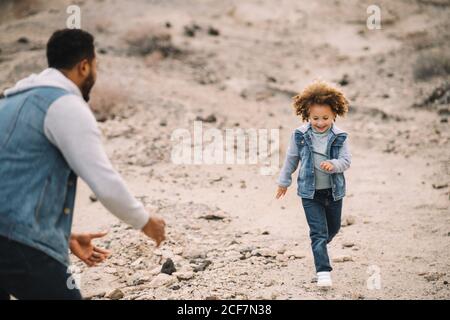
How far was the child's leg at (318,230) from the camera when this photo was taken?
4152 millimetres

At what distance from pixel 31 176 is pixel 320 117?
7.61 ft

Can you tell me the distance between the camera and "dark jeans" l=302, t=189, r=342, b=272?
13.6 ft

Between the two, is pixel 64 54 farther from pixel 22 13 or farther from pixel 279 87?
pixel 22 13

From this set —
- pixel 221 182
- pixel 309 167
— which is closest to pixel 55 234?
pixel 309 167

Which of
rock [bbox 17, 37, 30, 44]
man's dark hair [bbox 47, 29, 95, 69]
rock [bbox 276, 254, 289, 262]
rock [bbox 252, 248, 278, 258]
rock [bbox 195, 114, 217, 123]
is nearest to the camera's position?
man's dark hair [bbox 47, 29, 95, 69]

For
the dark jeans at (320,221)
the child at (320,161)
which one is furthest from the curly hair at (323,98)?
the dark jeans at (320,221)

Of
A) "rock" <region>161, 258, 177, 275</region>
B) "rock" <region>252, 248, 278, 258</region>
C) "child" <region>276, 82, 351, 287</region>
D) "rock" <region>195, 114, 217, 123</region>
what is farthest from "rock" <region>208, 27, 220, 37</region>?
"child" <region>276, 82, 351, 287</region>

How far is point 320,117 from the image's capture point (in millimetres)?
4172

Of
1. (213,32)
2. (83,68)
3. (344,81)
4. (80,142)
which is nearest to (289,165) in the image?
(83,68)

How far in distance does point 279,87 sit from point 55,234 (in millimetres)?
11561

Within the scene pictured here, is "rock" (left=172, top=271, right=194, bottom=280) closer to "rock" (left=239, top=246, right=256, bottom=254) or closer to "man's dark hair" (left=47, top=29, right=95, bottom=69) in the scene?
"rock" (left=239, top=246, right=256, bottom=254)

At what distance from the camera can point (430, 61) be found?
542 inches

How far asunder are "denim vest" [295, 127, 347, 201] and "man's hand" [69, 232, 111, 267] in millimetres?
1606

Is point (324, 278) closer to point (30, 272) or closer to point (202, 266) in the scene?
point (202, 266)
